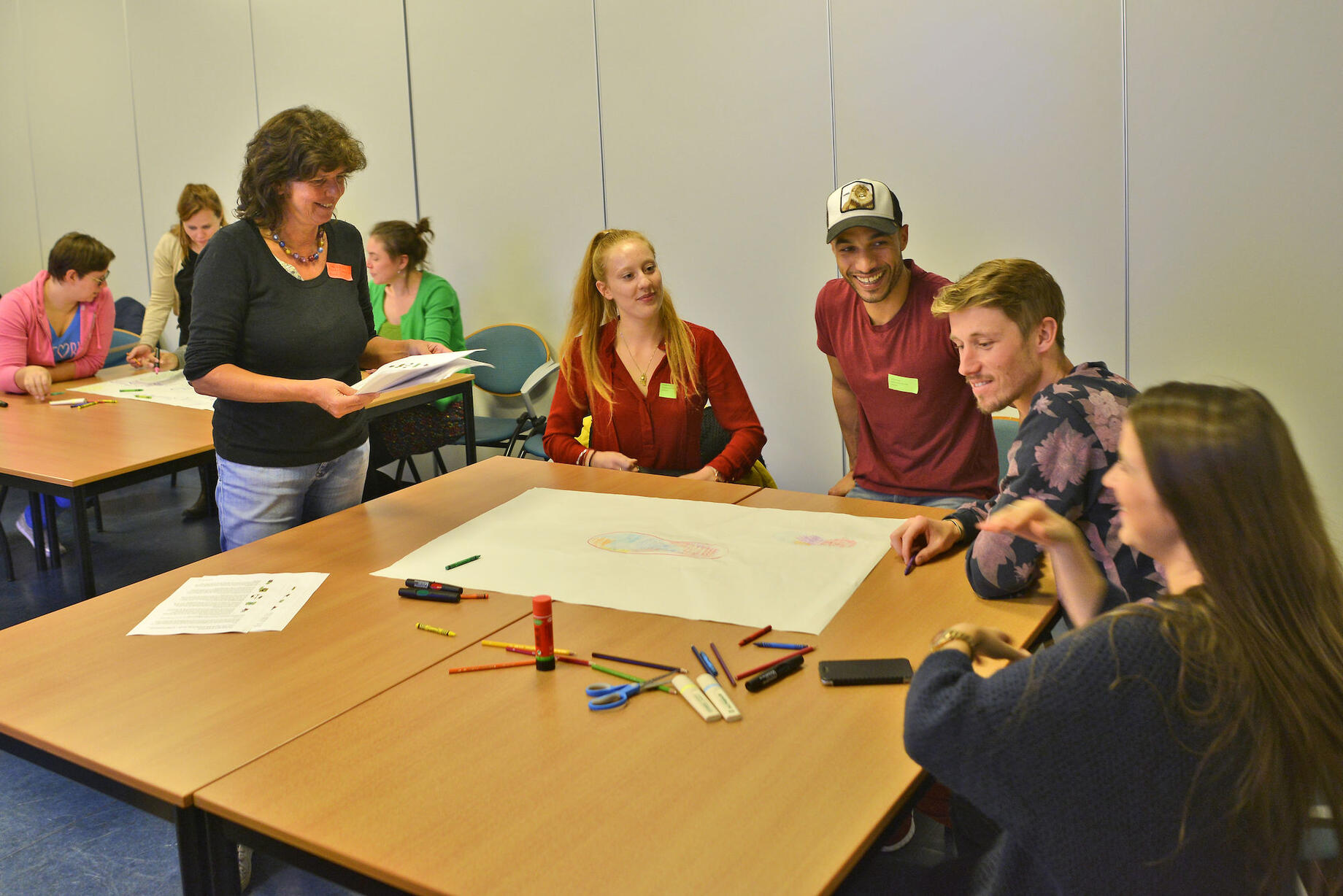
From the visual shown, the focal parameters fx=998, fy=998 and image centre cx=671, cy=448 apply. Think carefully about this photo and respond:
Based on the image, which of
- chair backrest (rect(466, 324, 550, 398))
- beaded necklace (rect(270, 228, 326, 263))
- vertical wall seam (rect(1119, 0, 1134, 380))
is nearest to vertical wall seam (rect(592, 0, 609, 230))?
chair backrest (rect(466, 324, 550, 398))

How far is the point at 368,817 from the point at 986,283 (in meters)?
1.41

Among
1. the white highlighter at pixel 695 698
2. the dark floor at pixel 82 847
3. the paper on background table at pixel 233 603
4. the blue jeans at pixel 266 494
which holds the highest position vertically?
the blue jeans at pixel 266 494

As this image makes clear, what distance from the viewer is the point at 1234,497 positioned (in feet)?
3.37

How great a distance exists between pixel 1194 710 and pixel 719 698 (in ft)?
2.10

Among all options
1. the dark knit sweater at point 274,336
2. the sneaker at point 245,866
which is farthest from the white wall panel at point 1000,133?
the sneaker at point 245,866

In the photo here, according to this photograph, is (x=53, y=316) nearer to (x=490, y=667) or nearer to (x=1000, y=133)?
(x=490, y=667)

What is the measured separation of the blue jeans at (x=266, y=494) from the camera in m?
2.43

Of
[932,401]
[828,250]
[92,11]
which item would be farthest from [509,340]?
[92,11]

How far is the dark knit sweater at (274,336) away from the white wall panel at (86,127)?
5.04m

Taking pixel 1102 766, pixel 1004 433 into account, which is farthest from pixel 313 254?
pixel 1102 766

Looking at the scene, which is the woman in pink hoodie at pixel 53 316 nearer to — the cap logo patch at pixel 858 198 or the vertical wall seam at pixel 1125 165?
the cap logo patch at pixel 858 198

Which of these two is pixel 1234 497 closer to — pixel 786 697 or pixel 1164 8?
pixel 786 697

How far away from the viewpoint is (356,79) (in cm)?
553

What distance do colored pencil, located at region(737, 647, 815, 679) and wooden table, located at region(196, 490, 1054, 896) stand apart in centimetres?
2
